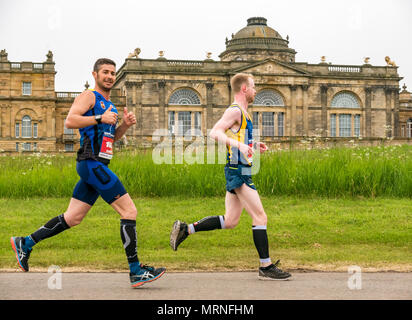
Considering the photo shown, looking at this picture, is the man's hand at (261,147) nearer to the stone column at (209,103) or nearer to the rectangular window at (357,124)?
the stone column at (209,103)

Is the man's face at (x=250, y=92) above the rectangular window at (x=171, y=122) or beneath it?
beneath

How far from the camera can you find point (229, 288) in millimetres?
5738

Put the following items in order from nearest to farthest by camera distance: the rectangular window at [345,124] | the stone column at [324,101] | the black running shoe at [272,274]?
the black running shoe at [272,274] → the stone column at [324,101] → the rectangular window at [345,124]

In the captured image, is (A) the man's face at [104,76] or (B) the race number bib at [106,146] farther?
(A) the man's face at [104,76]

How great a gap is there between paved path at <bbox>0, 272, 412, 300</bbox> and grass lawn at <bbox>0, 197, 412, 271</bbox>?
67cm

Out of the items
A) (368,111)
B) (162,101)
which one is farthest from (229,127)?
(368,111)

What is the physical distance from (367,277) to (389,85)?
56007 millimetres

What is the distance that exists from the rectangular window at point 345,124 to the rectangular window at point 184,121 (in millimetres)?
15046

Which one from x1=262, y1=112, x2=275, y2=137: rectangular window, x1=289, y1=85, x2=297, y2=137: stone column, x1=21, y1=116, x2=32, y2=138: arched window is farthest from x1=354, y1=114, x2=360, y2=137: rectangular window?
x1=21, y1=116, x2=32, y2=138: arched window

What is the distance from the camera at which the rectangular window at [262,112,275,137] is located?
186 ft

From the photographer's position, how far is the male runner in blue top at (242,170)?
6.21 metres

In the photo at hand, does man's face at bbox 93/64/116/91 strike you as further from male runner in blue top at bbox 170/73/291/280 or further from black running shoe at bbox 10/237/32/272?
black running shoe at bbox 10/237/32/272

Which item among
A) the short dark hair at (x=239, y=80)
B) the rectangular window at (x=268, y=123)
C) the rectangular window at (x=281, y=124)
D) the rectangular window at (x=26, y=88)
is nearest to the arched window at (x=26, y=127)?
the rectangular window at (x=26, y=88)

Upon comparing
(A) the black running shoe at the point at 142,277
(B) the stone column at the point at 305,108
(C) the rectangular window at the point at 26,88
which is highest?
(C) the rectangular window at the point at 26,88
